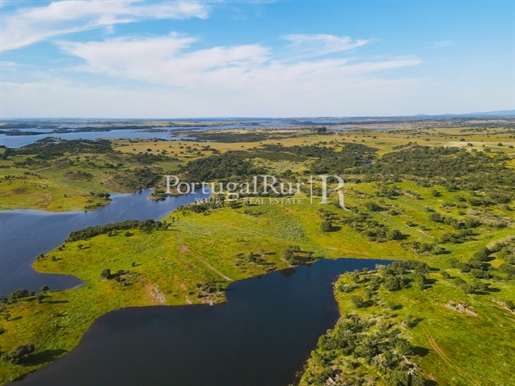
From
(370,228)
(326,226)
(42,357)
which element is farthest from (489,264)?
(42,357)

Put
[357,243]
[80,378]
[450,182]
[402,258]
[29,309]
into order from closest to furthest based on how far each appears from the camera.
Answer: [80,378], [29,309], [402,258], [357,243], [450,182]

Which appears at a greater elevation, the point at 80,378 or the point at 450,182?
the point at 450,182

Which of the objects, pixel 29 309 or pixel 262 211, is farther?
pixel 262 211

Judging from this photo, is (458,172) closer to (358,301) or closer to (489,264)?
(489,264)

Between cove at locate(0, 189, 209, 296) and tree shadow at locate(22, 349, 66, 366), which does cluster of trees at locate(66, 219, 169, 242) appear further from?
tree shadow at locate(22, 349, 66, 366)

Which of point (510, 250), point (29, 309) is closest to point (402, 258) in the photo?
point (510, 250)

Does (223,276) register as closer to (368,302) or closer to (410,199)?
(368,302)
